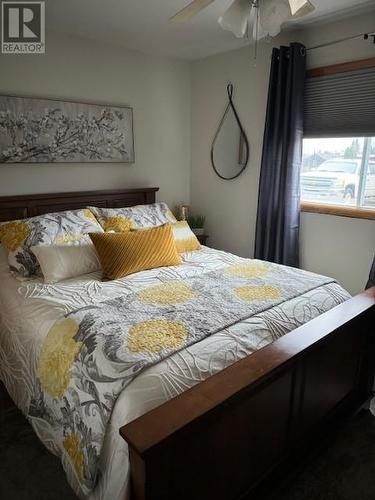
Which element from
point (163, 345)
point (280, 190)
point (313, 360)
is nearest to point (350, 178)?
point (280, 190)

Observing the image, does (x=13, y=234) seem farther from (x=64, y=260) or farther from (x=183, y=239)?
(x=183, y=239)

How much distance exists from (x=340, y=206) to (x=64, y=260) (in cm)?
208

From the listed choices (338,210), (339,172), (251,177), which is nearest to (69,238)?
(251,177)

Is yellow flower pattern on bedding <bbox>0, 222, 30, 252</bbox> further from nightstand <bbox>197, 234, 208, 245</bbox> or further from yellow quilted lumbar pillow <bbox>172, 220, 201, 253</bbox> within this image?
nightstand <bbox>197, 234, 208, 245</bbox>

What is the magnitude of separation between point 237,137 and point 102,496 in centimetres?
292

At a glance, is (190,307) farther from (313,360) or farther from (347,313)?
(347,313)

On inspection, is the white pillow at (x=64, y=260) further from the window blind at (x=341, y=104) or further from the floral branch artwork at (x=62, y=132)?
the window blind at (x=341, y=104)

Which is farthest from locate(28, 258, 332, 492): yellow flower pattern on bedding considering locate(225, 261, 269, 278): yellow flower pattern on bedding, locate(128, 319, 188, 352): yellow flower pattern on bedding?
locate(225, 261, 269, 278): yellow flower pattern on bedding

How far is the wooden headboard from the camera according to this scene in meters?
2.68

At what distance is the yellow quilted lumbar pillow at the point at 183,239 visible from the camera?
110 inches

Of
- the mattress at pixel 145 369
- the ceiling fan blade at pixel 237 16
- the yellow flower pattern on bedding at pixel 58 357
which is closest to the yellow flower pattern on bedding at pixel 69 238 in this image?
the mattress at pixel 145 369

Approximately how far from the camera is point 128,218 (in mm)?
2725

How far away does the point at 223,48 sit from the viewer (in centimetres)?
315

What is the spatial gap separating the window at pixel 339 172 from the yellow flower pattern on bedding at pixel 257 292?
1.23 meters
